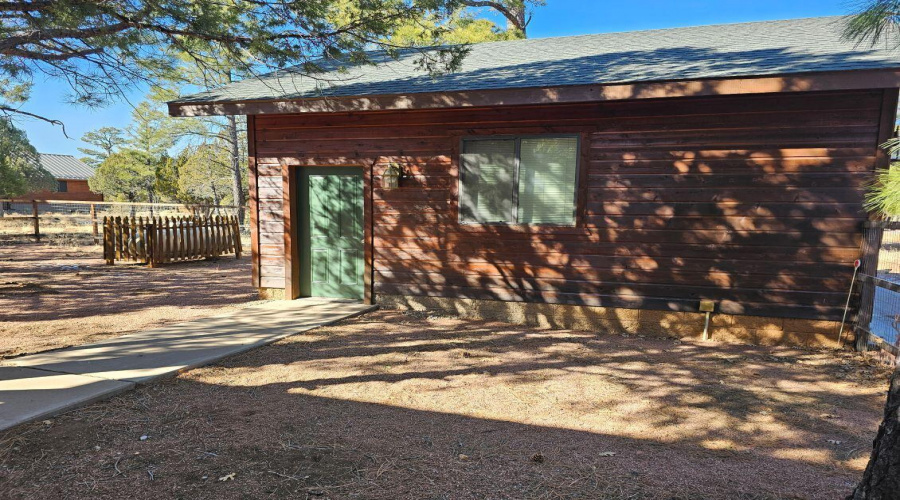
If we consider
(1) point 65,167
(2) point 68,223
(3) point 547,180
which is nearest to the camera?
(3) point 547,180

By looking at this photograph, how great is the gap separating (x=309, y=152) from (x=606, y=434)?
574cm

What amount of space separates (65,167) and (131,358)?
6361cm

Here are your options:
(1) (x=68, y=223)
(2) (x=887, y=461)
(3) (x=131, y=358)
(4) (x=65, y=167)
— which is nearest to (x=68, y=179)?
(4) (x=65, y=167)

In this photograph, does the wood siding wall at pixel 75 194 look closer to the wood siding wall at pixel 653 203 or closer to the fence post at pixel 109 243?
the fence post at pixel 109 243

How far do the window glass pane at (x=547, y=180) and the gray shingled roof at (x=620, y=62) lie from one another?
811mm

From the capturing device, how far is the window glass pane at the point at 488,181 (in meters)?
6.32

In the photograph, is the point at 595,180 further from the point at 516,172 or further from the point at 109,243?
the point at 109,243

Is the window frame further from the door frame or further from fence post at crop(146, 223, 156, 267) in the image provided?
fence post at crop(146, 223, 156, 267)

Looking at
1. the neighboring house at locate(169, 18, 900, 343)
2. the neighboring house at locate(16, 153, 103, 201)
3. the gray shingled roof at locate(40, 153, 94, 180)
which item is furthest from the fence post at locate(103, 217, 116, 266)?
the gray shingled roof at locate(40, 153, 94, 180)

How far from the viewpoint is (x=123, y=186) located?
39.4 m

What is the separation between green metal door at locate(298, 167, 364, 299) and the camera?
721cm

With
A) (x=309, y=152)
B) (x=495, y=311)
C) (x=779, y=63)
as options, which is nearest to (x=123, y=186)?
(x=309, y=152)

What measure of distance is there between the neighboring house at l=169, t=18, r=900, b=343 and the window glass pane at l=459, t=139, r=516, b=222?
26mm

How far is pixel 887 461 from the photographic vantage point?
181cm
